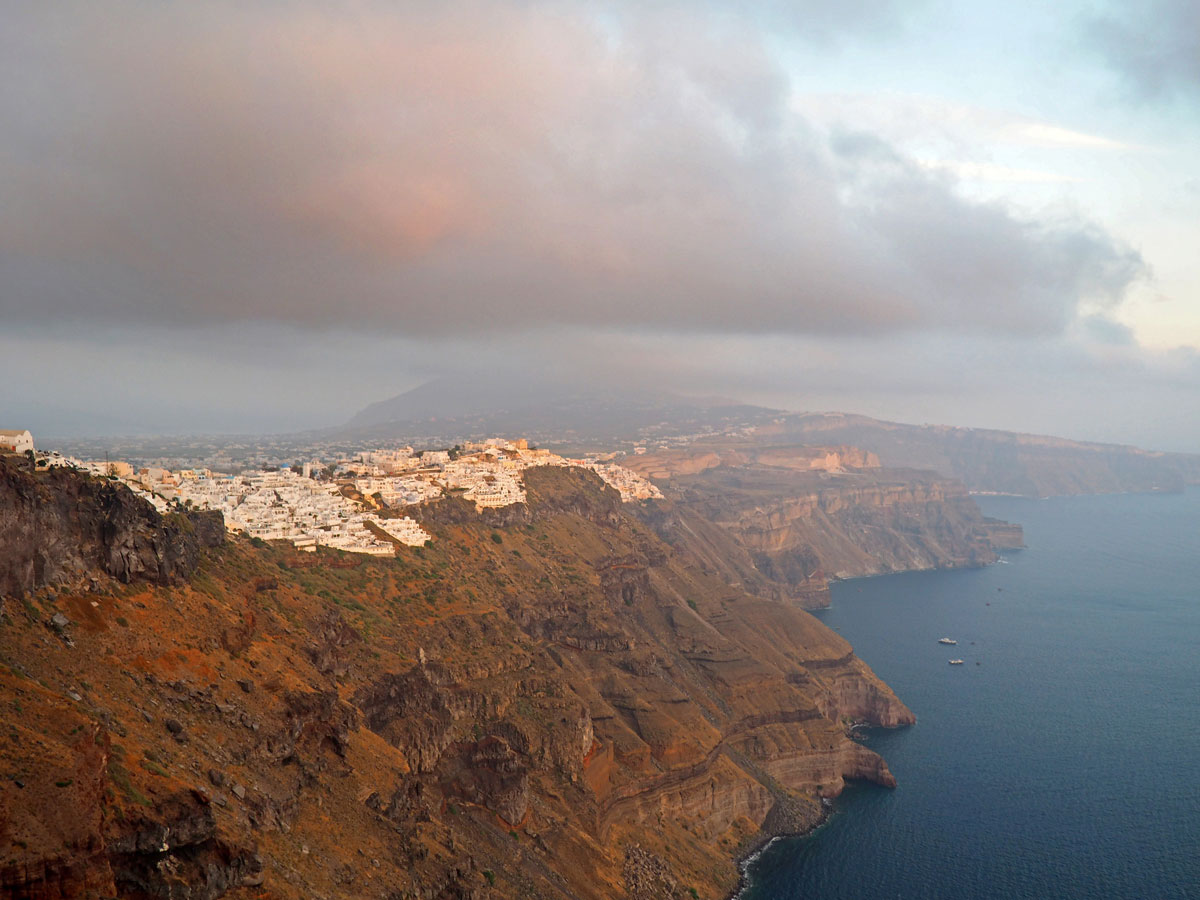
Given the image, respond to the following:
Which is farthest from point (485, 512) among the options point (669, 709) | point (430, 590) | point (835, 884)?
point (835, 884)

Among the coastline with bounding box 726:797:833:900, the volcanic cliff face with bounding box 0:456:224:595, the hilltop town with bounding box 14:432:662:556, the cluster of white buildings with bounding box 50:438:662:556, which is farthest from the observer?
the coastline with bounding box 726:797:833:900

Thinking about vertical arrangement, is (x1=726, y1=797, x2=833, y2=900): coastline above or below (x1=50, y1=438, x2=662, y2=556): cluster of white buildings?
below

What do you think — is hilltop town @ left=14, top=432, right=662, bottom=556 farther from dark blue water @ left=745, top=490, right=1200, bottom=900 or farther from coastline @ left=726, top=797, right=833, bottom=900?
dark blue water @ left=745, top=490, right=1200, bottom=900

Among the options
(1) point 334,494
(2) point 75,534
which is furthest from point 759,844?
(2) point 75,534

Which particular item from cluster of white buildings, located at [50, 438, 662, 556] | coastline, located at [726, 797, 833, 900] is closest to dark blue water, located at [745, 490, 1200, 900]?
coastline, located at [726, 797, 833, 900]

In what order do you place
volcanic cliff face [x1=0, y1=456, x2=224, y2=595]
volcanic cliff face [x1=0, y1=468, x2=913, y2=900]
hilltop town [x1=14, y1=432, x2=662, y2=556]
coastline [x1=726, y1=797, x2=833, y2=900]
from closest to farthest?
volcanic cliff face [x1=0, y1=468, x2=913, y2=900], volcanic cliff face [x1=0, y1=456, x2=224, y2=595], hilltop town [x1=14, y1=432, x2=662, y2=556], coastline [x1=726, y1=797, x2=833, y2=900]

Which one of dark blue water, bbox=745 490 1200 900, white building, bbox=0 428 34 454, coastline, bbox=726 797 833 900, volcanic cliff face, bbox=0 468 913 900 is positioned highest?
white building, bbox=0 428 34 454

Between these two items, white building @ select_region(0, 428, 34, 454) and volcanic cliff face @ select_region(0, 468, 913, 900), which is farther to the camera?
white building @ select_region(0, 428, 34, 454)

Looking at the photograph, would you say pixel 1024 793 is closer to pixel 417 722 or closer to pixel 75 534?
pixel 417 722
